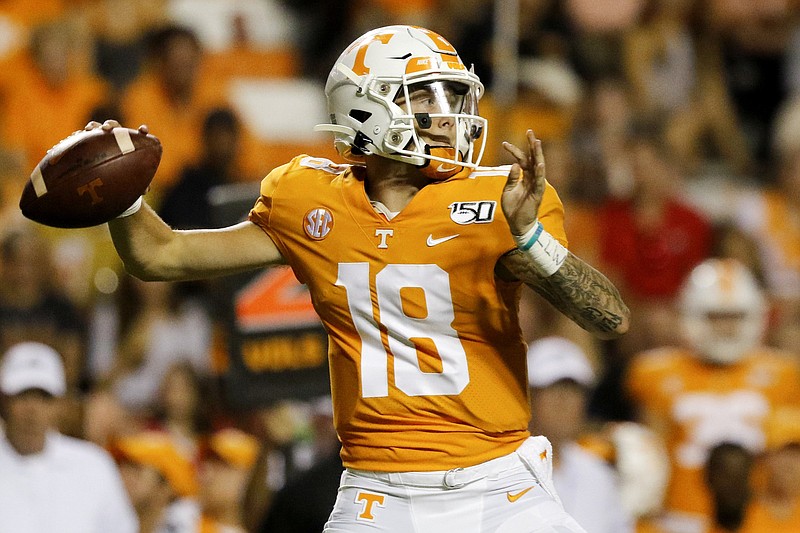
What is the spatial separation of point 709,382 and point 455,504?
12.0ft

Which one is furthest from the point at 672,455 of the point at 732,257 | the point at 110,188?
the point at 110,188

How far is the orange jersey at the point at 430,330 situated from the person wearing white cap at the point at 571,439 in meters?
2.31

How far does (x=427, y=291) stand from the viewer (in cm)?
378

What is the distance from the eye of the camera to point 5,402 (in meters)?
6.17

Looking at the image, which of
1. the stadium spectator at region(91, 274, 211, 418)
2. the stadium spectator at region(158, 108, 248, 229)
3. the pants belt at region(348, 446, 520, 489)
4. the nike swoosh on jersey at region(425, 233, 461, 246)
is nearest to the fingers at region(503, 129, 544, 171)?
the nike swoosh on jersey at region(425, 233, 461, 246)

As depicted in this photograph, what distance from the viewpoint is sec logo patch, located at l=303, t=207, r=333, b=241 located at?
3.92 metres

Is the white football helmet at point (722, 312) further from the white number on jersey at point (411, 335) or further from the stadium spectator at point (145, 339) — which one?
the white number on jersey at point (411, 335)

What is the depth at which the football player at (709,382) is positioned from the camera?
679 centimetres

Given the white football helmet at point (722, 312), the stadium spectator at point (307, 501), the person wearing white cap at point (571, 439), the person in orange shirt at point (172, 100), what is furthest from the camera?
the person in orange shirt at point (172, 100)

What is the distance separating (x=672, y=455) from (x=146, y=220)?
11.7ft

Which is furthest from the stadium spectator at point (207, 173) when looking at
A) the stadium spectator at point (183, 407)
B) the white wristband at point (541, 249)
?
the white wristband at point (541, 249)

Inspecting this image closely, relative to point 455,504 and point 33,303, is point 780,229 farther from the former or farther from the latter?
point 455,504

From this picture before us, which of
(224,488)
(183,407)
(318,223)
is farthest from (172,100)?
(318,223)

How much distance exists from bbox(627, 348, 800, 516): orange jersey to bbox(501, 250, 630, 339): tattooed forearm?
3112mm
